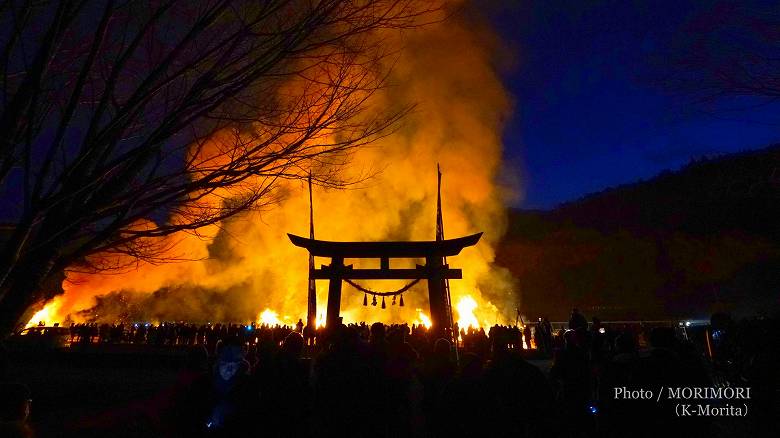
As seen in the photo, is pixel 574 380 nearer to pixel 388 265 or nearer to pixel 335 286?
pixel 388 265

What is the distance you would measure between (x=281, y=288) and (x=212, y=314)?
5.82m

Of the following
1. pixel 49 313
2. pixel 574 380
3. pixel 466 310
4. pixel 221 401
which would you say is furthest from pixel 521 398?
pixel 49 313

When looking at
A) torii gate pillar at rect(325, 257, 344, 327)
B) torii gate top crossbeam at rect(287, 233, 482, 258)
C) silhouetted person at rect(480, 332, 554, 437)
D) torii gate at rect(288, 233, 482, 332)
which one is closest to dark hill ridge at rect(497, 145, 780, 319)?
torii gate top crossbeam at rect(287, 233, 482, 258)

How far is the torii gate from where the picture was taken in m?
14.9

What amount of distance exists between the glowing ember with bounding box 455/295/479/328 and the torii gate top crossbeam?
12388 millimetres

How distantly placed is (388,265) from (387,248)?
70cm

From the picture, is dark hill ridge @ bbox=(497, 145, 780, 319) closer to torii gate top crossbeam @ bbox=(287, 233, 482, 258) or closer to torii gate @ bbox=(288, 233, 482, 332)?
torii gate top crossbeam @ bbox=(287, 233, 482, 258)

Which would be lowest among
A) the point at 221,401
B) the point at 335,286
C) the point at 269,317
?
the point at 221,401

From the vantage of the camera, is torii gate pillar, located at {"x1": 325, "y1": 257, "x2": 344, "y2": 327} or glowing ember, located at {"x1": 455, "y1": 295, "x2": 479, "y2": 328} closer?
torii gate pillar, located at {"x1": 325, "y1": 257, "x2": 344, "y2": 327}

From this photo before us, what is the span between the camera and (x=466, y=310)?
27.5 m

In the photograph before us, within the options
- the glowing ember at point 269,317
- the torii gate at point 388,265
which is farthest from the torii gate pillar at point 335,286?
the glowing ember at point 269,317

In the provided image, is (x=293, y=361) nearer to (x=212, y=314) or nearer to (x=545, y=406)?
(x=545, y=406)

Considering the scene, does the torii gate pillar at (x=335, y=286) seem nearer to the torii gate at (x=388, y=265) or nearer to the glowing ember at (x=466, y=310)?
the torii gate at (x=388, y=265)

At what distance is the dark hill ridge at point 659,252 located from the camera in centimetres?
3108
